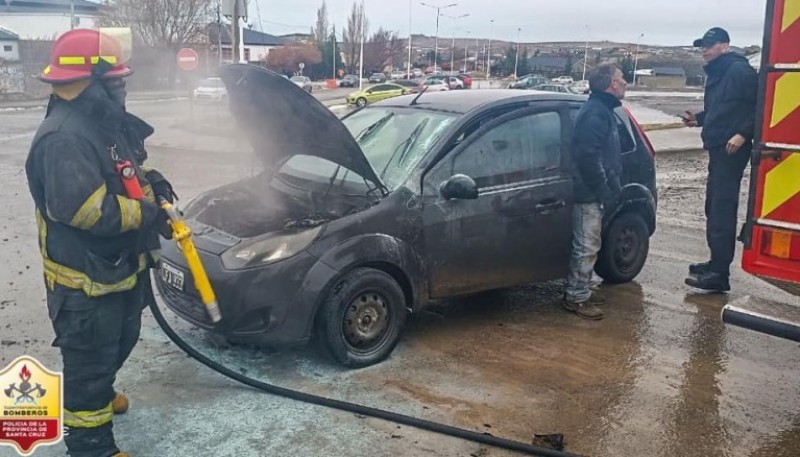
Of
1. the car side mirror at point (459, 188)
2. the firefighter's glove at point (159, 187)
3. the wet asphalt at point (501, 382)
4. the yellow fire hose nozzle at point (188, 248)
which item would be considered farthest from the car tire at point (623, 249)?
the firefighter's glove at point (159, 187)

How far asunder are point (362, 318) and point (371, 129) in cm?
175

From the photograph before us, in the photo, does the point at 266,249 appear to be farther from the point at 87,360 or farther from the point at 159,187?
the point at 87,360

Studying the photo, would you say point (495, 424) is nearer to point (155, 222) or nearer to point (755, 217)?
point (755, 217)

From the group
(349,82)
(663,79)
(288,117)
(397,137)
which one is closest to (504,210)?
(397,137)

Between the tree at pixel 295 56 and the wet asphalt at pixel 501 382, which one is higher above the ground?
the tree at pixel 295 56

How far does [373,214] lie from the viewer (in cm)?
443

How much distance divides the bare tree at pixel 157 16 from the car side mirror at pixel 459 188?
21305mm

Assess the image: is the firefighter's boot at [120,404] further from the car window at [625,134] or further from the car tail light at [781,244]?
the car window at [625,134]

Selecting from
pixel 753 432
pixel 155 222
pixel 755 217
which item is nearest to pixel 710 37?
pixel 755 217

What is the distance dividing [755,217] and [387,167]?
238 centimetres

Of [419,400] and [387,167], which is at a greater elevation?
[387,167]

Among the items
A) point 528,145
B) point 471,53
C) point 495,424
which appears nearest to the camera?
point 495,424

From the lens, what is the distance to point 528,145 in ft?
17.3

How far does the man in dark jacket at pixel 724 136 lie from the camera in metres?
5.55
